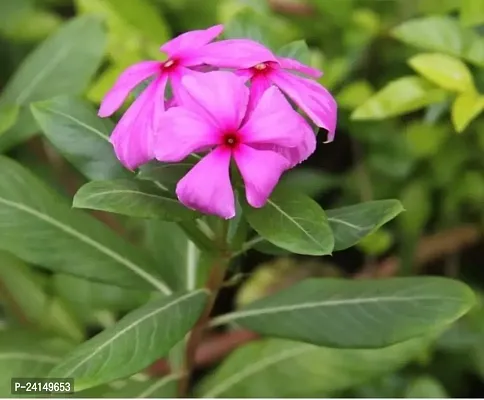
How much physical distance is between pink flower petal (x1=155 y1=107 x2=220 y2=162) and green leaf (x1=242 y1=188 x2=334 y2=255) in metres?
0.10

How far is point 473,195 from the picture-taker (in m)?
0.97

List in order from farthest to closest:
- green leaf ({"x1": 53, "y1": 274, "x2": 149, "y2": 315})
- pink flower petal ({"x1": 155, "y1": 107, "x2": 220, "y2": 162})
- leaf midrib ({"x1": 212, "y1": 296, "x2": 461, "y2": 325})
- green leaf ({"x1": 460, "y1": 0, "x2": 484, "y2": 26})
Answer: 1. green leaf ({"x1": 53, "y1": 274, "x2": 149, "y2": 315})
2. green leaf ({"x1": 460, "y1": 0, "x2": 484, "y2": 26})
3. leaf midrib ({"x1": 212, "y1": 296, "x2": 461, "y2": 325})
4. pink flower petal ({"x1": 155, "y1": 107, "x2": 220, "y2": 162})

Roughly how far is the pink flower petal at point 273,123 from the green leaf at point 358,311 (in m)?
0.26

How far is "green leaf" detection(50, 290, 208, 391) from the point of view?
1.94 ft

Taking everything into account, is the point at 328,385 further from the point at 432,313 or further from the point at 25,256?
the point at 25,256

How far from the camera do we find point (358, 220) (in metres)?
0.62

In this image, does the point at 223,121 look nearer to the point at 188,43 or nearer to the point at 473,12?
the point at 188,43

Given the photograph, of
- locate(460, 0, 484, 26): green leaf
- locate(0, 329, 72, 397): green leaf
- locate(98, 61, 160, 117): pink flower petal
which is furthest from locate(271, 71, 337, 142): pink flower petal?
locate(0, 329, 72, 397): green leaf

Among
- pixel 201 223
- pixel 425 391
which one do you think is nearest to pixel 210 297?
pixel 201 223

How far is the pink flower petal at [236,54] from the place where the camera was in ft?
1.73

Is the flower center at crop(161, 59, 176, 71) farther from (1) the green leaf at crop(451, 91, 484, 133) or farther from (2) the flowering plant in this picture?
(1) the green leaf at crop(451, 91, 484, 133)

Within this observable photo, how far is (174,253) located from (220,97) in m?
A: 0.38

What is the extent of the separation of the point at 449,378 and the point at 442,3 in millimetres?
521

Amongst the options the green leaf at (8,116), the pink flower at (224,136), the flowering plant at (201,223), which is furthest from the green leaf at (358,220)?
the green leaf at (8,116)
